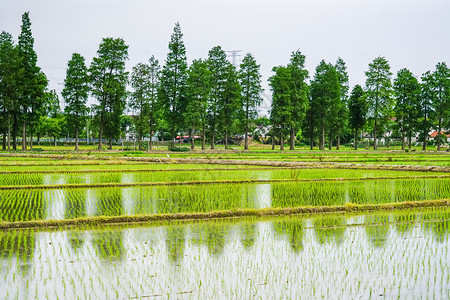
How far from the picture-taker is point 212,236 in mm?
9719

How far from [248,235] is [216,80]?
5520 cm

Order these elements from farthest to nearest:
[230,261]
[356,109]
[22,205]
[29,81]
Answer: [356,109] < [29,81] < [22,205] < [230,261]

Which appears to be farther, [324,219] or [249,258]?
[324,219]

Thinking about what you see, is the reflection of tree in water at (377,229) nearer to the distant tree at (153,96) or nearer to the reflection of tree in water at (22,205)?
the reflection of tree in water at (22,205)

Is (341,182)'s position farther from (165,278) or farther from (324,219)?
(165,278)

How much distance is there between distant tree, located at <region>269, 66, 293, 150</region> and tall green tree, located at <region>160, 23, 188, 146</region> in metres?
12.4

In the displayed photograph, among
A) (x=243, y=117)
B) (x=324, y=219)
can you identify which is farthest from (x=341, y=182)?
(x=243, y=117)

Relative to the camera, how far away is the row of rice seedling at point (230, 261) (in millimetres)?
6516

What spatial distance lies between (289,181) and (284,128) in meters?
44.5

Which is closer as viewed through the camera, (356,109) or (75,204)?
(75,204)

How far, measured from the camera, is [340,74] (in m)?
73.1

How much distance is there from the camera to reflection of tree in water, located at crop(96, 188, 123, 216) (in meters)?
12.2

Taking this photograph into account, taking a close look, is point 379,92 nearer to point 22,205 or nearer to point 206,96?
point 206,96

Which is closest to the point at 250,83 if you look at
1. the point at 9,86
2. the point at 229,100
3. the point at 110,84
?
the point at 229,100
